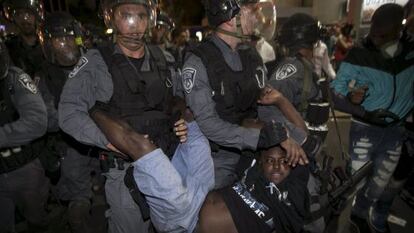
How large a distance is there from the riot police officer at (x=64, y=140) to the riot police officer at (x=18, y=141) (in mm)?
229

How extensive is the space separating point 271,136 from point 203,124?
46 cm

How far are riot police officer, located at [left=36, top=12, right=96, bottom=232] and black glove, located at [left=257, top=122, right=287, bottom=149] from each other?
1.79 m

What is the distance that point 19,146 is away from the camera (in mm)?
2736

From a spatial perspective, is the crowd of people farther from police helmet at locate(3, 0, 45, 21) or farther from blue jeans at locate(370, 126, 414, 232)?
police helmet at locate(3, 0, 45, 21)

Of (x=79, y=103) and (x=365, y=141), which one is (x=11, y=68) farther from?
(x=365, y=141)

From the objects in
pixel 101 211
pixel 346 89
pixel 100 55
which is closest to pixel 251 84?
pixel 100 55

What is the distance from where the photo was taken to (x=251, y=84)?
236 cm

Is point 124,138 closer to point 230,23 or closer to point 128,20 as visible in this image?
point 128,20

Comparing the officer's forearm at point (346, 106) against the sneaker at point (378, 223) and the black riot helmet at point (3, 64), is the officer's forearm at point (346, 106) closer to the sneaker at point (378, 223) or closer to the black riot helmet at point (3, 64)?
the sneaker at point (378, 223)

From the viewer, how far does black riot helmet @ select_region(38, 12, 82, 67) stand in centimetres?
331

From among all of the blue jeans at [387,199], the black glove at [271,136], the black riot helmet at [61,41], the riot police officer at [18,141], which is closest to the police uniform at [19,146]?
the riot police officer at [18,141]

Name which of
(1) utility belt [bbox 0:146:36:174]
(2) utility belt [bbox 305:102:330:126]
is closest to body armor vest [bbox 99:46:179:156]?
(1) utility belt [bbox 0:146:36:174]

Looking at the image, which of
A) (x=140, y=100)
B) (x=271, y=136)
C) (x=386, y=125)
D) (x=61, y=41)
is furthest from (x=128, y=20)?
(x=386, y=125)

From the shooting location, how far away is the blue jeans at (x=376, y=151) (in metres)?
3.30
